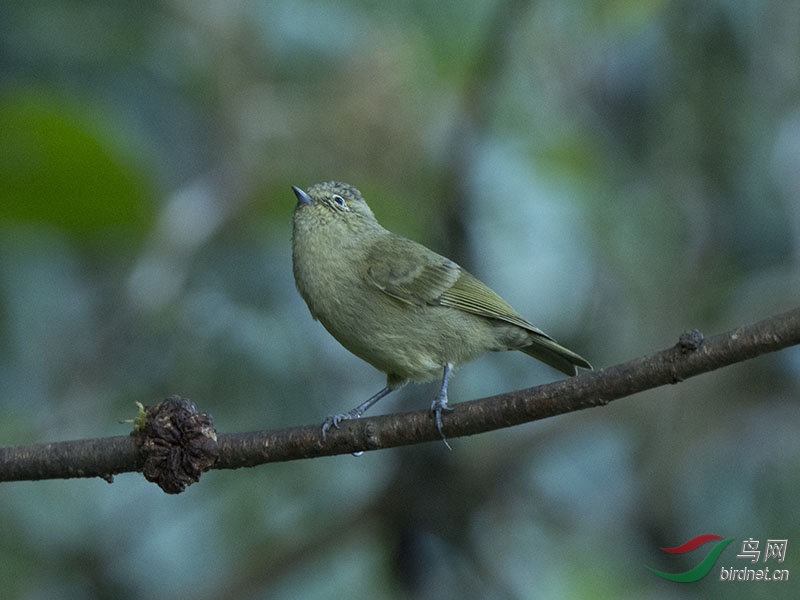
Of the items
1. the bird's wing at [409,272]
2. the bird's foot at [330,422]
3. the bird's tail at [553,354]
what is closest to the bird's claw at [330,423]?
the bird's foot at [330,422]

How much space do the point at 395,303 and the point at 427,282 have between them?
0.17 meters

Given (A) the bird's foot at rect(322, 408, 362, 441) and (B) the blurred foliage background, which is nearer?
(A) the bird's foot at rect(322, 408, 362, 441)

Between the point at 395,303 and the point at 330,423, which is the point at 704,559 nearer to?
the point at 395,303

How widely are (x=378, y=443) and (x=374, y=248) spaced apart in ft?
3.90

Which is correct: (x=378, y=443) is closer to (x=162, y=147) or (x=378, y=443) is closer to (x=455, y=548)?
(x=455, y=548)

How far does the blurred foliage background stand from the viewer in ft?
15.1

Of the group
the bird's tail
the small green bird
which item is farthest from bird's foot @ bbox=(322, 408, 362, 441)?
the bird's tail

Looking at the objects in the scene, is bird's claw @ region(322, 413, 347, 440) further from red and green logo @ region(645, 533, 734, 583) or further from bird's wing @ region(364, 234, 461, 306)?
red and green logo @ region(645, 533, 734, 583)

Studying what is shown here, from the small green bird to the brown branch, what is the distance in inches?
26.7

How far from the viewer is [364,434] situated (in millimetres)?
2578

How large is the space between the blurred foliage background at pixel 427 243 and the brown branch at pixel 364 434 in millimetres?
1528

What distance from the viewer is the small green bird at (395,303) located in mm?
3338

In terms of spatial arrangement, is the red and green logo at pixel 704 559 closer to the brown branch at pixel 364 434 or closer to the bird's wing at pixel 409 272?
the bird's wing at pixel 409 272

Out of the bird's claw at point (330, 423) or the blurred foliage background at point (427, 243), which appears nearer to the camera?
the bird's claw at point (330, 423)
